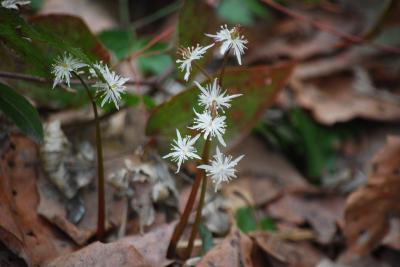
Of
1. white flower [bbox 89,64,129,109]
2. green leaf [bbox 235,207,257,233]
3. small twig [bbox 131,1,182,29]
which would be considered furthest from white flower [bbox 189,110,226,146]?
small twig [bbox 131,1,182,29]

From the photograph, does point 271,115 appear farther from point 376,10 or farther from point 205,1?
point 376,10

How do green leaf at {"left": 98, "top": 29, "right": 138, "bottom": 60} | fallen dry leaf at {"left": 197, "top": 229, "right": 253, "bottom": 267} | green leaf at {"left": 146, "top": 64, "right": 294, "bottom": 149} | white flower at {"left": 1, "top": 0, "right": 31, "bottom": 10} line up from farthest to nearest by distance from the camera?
green leaf at {"left": 98, "top": 29, "right": 138, "bottom": 60}
green leaf at {"left": 146, "top": 64, "right": 294, "bottom": 149}
fallen dry leaf at {"left": 197, "top": 229, "right": 253, "bottom": 267}
white flower at {"left": 1, "top": 0, "right": 31, "bottom": 10}

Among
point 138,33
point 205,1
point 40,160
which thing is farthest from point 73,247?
point 138,33

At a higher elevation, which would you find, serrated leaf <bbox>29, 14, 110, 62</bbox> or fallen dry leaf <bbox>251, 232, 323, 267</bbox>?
serrated leaf <bbox>29, 14, 110, 62</bbox>

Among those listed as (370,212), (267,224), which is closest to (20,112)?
(267,224)

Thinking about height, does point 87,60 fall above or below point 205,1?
below

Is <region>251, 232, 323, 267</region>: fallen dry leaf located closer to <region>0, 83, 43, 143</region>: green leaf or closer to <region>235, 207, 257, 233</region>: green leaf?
<region>235, 207, 257, 233</region>: green leaf
